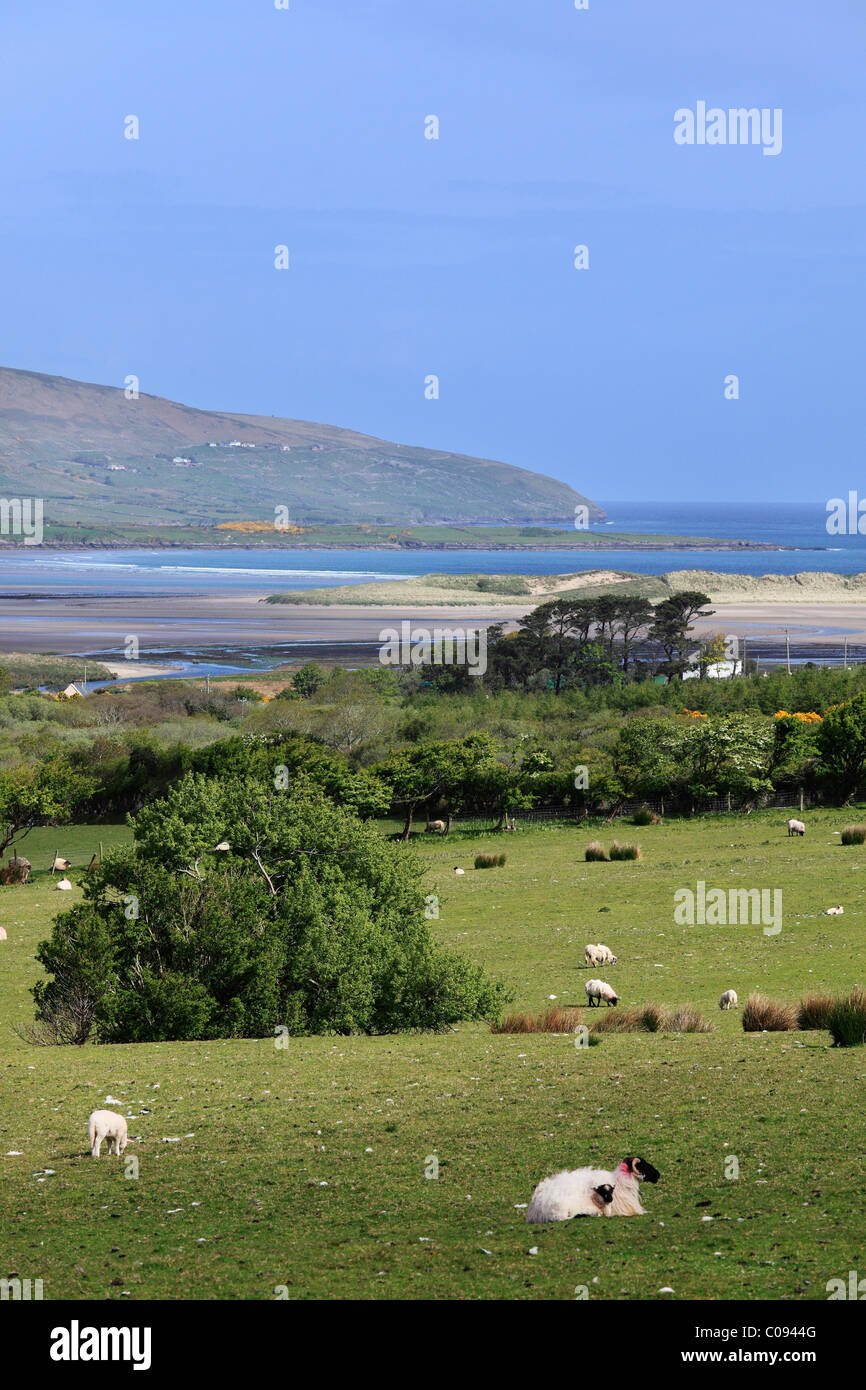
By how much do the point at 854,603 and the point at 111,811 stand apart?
113m

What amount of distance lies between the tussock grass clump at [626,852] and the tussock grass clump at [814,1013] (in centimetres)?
2387

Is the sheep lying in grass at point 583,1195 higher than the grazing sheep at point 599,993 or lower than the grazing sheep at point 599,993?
higher

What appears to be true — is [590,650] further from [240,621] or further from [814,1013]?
[814,1013]

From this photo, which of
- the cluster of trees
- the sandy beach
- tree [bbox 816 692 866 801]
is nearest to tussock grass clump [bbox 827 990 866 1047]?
tree [bbox 816 692 866 801]

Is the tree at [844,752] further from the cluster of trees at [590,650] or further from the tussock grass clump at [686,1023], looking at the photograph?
the cluster of trees at [590,650]

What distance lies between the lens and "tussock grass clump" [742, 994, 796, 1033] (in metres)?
16.7

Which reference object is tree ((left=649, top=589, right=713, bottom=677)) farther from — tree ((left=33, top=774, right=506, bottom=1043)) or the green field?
the green field

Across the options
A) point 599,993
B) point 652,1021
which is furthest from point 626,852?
point 652,1021

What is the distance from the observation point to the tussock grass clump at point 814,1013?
16.3 meters

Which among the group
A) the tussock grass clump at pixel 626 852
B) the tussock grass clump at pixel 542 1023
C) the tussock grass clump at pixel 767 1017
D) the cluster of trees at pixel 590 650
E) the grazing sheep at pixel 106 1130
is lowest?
the tussock grass clump at pixel 626 852

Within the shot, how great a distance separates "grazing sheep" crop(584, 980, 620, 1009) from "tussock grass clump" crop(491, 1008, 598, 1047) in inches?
89.0

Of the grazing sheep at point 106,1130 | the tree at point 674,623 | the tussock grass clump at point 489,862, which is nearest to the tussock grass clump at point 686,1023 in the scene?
the grazing sheep at point 106,1130
